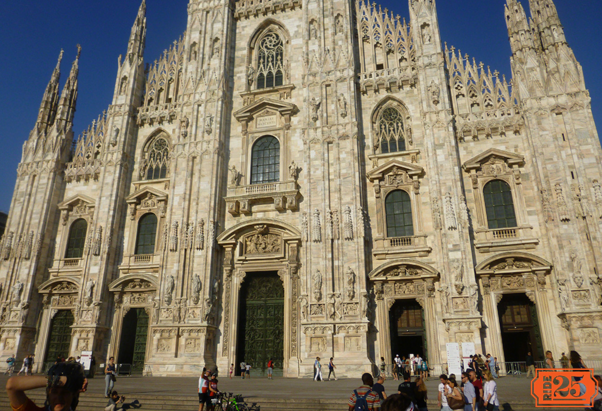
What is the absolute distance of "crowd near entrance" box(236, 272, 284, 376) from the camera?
20.7m

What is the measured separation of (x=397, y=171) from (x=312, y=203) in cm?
453

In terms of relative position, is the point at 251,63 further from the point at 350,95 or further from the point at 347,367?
the point at 347,367

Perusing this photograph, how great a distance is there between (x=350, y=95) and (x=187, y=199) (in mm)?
10167

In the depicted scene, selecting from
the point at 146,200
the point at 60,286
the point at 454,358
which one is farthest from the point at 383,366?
the point at 60,286

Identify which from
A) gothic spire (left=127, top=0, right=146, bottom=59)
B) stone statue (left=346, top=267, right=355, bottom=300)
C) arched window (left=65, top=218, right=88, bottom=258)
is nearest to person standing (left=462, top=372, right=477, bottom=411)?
stone statue (left=346, top=267, right=355, bottom=300)

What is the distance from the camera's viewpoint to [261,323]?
2128 cm

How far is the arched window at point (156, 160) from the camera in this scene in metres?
25.5

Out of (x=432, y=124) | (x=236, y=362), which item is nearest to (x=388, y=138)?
(x=432, y=124)

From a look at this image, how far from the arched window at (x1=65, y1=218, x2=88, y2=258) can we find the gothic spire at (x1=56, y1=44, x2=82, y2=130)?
257 inches

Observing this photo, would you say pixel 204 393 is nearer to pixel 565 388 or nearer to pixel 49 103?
pixel 565 388

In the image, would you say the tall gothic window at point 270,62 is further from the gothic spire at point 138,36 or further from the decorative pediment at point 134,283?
the decorative pediment at point 134,283

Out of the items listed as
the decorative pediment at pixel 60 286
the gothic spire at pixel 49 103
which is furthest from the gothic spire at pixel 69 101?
the decorative pediment at pixel 60 286

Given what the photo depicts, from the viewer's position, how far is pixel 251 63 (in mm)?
26578

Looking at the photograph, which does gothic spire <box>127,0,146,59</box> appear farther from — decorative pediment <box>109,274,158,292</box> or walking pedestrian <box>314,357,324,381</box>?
walking pedestrian <box>314,357,324,381</box>
